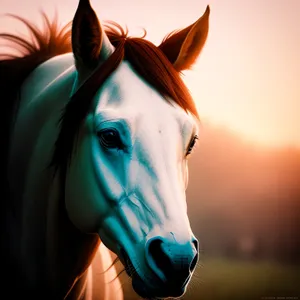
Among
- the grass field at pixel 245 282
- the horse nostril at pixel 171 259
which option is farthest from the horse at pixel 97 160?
the grass field at pixel 245 282

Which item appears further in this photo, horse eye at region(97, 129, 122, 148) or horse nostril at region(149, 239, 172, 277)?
horse eye at region(97, 129, 122, 148)

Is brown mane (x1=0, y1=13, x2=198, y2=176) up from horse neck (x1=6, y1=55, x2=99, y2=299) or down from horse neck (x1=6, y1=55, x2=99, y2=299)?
up

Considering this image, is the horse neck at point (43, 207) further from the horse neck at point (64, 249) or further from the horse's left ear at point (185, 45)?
the horse's left ear at point (185, 45)

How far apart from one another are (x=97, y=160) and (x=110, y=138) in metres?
0.07

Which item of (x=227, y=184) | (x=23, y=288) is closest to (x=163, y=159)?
(x=23, y=288)

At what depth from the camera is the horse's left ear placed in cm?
143

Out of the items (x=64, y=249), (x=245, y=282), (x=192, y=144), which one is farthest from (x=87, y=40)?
(x=245, y=282)

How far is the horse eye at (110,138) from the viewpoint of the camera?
1169mm

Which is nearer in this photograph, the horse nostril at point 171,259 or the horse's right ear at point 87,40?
the horse nostril at point 171,259

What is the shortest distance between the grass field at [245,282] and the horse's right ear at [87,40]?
2375 mm

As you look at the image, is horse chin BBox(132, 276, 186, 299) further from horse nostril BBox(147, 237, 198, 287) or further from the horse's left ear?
the horse's left ear

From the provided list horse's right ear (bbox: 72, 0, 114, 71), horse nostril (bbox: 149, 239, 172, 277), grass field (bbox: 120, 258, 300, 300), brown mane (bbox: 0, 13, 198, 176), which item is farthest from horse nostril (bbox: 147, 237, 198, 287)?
grass field (bbox: 120, 258, 300, 300)

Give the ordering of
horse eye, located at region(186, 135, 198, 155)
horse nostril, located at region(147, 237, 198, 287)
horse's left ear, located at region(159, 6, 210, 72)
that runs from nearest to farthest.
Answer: horse nostril, located at region(147, 237, 198, 287) < horse eye, located at region(186, 135, 198, 155) < horse's left ear, located at region(159, 6, 210, 72)

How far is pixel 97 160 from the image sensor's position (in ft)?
3.93
